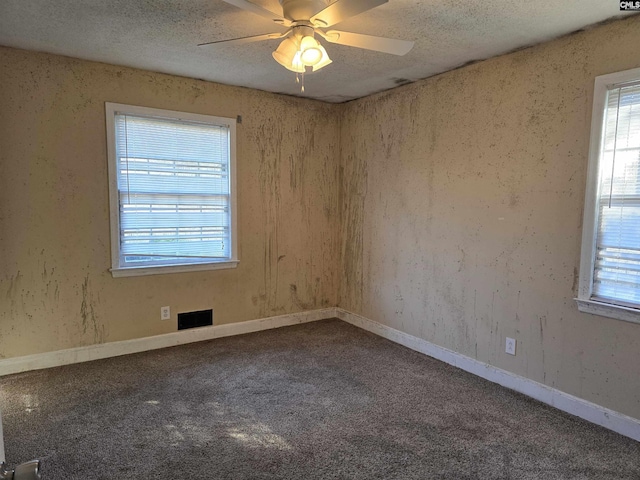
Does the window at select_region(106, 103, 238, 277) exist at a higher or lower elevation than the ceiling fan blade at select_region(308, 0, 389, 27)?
lower

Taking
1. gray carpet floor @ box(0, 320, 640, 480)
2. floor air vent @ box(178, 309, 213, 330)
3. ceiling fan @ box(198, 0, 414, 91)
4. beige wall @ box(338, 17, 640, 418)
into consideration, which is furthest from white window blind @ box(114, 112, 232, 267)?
ceiling fan @ box(198, 0, 414, 91)

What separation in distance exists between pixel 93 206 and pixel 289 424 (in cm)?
239

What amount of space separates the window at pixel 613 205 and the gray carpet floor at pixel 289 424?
83cm

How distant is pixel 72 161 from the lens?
325 cm

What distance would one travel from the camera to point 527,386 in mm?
2867

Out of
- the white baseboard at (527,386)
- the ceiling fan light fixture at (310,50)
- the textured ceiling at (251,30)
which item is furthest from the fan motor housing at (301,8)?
the white baseboard at (527,386)

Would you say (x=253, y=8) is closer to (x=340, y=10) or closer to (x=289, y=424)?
(x=340, y=10)

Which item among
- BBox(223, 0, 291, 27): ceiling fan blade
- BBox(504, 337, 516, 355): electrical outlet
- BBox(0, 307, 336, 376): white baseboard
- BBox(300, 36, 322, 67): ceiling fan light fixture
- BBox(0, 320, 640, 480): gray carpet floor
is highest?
BBox(223, 0, 291, 27): ceiling fan blade

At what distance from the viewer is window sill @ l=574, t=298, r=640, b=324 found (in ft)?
7.63

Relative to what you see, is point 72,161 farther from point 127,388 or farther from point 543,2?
point 543,2

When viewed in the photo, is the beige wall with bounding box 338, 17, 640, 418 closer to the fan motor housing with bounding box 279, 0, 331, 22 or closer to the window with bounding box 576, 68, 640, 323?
the window with bounding box 576, 68, 640, 323

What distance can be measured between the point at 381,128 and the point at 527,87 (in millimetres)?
1507

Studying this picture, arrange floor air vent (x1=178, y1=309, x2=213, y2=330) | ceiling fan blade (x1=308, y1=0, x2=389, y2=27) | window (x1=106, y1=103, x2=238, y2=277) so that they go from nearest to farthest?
ceiling fan blade (x1=308, y1=0, x2=389, y2=27) < window (x1=106, y1=103, x2=238, y2=277) < floor air vent (x1=178, y1=309, x2=213, y2=330)

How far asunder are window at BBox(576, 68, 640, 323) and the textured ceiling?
49cm
